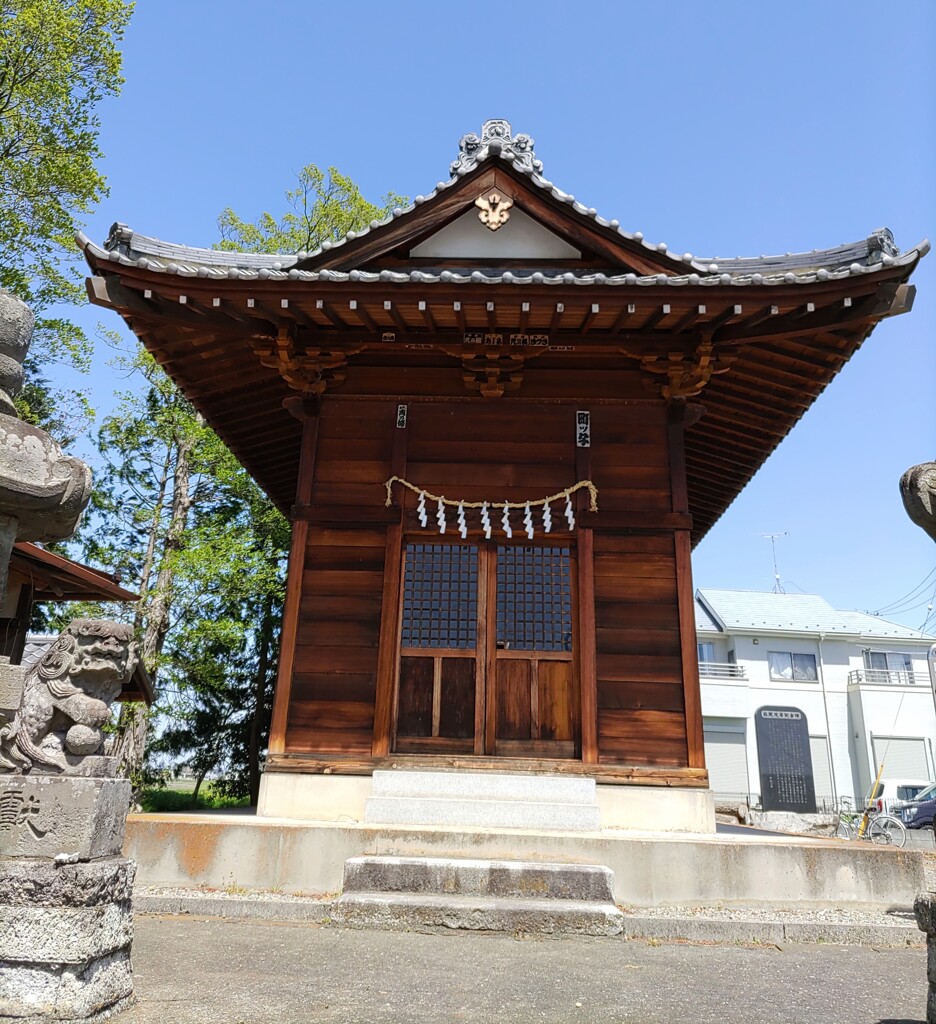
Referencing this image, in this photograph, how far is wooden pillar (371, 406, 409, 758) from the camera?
773 cm

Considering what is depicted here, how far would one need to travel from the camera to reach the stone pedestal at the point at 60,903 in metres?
3.31

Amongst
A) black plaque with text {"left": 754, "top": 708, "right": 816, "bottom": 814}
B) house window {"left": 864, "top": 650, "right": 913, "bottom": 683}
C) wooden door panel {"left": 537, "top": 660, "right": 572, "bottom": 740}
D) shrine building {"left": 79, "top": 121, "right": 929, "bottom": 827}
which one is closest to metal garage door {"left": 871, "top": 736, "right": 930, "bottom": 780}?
black plaque with text {"left": 754, "top": 708, "right": 816, "bottom": 814}

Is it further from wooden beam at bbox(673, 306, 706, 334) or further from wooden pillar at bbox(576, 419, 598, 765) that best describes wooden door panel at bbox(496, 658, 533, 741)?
wooden beam at bbox(673, 306, 706, 334)

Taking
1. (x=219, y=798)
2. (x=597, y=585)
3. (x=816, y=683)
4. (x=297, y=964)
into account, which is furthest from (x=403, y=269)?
(x=816, y=683)

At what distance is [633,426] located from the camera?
8.69 meters

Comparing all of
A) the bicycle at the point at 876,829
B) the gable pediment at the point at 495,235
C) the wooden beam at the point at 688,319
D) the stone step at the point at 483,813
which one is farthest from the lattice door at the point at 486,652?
the bicycle at the point at 876,829

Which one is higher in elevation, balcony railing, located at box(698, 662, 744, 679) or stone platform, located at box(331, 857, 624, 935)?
balcony railing, located at box(698, 662, 744, 679)

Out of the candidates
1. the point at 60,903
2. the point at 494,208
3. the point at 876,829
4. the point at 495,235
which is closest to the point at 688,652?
the point at 495,235

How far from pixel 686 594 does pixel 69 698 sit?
19.8 feet

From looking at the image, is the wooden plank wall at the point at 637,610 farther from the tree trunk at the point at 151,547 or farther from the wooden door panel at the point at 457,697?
the tree trunk at the point at 151,547

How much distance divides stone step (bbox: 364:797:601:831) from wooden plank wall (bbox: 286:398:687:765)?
658mm

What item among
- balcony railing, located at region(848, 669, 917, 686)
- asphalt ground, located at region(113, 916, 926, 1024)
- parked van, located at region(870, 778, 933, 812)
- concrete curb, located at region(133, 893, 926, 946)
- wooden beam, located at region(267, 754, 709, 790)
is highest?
balcony railing, located at region(848, 669, 917, 686)

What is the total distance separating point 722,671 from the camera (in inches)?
1281

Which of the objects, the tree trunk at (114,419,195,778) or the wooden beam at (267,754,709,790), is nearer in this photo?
the wooden beam at (267,754,709,790)
